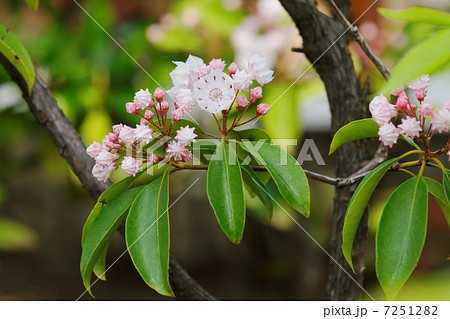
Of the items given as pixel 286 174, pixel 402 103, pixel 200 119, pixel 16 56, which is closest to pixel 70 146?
pixel 16 56

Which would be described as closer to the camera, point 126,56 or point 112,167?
point 112,167

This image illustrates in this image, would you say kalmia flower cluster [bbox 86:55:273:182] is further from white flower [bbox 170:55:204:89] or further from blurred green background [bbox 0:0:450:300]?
blurred green background [bbox 0:0:450:300]

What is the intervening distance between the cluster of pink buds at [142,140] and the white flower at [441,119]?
0.28 meters

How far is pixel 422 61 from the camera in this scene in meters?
0.42

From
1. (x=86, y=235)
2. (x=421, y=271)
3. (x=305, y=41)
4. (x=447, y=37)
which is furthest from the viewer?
(x=421, y=271)

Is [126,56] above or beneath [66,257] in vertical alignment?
above

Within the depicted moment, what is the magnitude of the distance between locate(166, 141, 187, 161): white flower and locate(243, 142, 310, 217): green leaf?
7 cm

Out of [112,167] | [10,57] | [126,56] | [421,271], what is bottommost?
[421,271]

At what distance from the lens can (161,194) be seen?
584mm

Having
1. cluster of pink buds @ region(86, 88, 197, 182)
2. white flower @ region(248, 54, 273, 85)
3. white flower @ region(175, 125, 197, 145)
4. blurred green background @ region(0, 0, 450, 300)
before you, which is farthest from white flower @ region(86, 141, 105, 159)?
blurred green background @ region(0, 0, 450, 300)

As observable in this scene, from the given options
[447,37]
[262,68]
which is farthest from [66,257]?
[447,37]

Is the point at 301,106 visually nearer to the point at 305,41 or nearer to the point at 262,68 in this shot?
the point at 305,41

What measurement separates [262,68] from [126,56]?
3.18ft

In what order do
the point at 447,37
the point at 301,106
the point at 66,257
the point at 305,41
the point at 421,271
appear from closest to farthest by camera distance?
the point at 447,37 < the point at 305,41 < the point at 301,106 < the point at 421,271 < the point at 66,257
